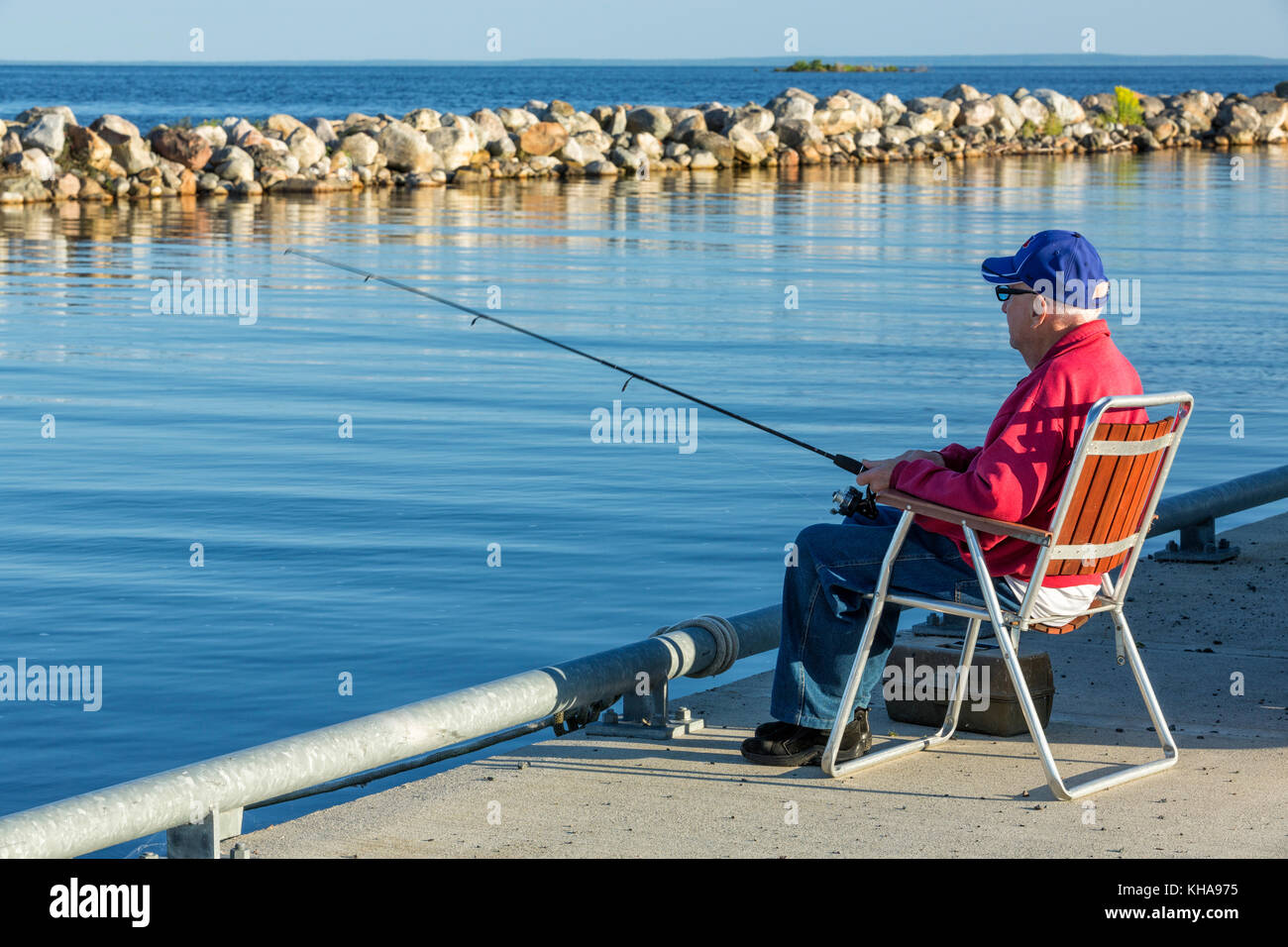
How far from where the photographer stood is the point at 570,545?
8812mm

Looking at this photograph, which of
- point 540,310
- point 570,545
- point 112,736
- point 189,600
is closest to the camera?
point 112,736

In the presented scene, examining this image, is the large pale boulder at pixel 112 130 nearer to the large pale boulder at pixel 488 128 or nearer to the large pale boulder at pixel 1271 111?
the large pale boulder at pixel 488 128

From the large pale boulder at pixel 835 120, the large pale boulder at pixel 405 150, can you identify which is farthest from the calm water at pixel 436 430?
the large pale boulder at pixel 835 120

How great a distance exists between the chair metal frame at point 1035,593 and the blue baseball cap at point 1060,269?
0.34 meters

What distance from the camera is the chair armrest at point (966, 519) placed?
14.8 feet

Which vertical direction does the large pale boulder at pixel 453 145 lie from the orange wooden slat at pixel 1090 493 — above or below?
above

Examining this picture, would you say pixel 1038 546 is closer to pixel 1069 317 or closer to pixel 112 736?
pixel 1069 317

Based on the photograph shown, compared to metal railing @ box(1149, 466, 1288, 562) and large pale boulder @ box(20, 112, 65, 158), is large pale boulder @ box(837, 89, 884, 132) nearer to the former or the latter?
large pale boulder @ box(20, 112, 65, 158)

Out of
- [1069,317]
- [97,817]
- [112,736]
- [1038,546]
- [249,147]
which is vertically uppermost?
[249,147]

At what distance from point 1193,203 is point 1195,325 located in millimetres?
16062

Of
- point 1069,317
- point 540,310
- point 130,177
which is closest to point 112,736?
point 1069,317

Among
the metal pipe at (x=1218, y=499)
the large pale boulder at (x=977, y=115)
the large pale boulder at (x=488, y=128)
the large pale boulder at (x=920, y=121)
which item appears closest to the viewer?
the metal pipe at (x=1218, y=499)

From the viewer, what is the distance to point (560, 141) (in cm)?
4003

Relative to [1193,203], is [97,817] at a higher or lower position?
lower
